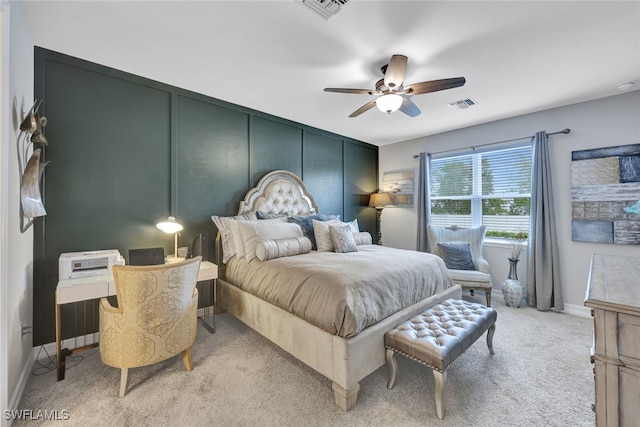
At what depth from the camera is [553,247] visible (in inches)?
132

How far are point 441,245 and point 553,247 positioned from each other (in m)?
1.30

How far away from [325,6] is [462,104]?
2.34 metres

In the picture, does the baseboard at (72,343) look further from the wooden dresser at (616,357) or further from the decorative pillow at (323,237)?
the wooden dresser at (616,357)

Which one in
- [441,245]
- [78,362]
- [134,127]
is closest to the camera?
[78,362]

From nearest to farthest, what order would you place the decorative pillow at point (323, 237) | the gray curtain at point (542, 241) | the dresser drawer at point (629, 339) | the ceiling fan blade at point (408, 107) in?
1. the dresser drawer at point (629, 339)
2. the ceiling fan blade at point (408, 107)
3. the decorative pillow at point (323, 237)
4. the gray curtain at point (542, 241)

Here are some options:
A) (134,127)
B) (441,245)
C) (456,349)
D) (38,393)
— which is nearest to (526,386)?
(456,349)

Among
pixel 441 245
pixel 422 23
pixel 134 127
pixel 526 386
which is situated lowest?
pixel 526 386

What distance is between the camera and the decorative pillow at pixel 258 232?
270 centimetres

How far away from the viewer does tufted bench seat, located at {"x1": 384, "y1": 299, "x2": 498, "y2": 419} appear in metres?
1.61

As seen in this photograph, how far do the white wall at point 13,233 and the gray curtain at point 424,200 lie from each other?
4659 mm

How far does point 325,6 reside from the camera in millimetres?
1714

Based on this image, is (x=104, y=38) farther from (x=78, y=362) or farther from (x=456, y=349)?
(x=456, y=349)

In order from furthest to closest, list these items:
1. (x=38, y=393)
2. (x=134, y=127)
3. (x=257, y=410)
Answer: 1. (x=134, y=127)
2. (x=38, y=393)
3. (x=257, y=410)

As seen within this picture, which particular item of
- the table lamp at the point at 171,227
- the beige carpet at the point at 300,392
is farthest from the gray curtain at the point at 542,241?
the table lamp at the point at 171,227
